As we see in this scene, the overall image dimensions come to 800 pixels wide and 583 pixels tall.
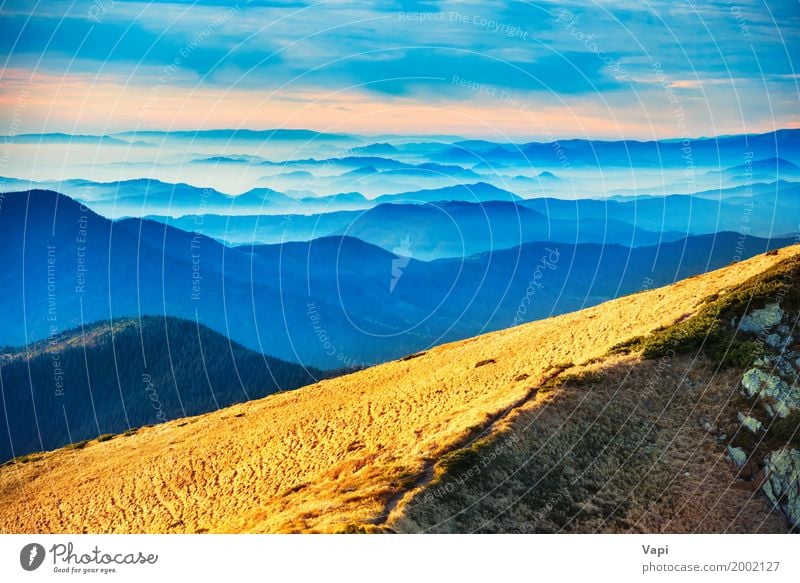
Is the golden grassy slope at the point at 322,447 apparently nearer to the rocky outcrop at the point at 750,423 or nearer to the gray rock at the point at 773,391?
the gray rock at the point at 773,391

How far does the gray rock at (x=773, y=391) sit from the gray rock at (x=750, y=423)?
100cm

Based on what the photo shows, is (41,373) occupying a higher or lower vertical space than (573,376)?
lower

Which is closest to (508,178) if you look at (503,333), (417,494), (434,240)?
(434,240)

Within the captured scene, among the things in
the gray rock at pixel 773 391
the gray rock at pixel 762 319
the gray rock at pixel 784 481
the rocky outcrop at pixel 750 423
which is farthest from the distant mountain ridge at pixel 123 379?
the gray rock at pixel 784 481

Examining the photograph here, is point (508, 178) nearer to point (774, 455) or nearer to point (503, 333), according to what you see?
point (503, 333)

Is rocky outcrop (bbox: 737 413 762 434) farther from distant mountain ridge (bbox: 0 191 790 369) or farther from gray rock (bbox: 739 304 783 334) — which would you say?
distant mountain ridge (bbox: 0 191 790 369)

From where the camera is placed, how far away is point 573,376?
4500 centimetres

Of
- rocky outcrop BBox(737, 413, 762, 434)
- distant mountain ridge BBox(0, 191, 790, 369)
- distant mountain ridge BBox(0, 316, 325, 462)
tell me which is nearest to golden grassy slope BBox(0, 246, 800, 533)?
rocky outcrop BBox(737, 413, 762, 434)

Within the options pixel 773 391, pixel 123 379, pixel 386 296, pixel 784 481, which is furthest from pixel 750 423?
pixel 123 379

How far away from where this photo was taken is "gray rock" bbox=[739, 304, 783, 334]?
46344 millimetres

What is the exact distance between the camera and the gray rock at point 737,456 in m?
41.0

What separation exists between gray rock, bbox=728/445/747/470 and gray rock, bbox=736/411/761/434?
1330 millimetres

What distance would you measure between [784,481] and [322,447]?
23.2 metres
